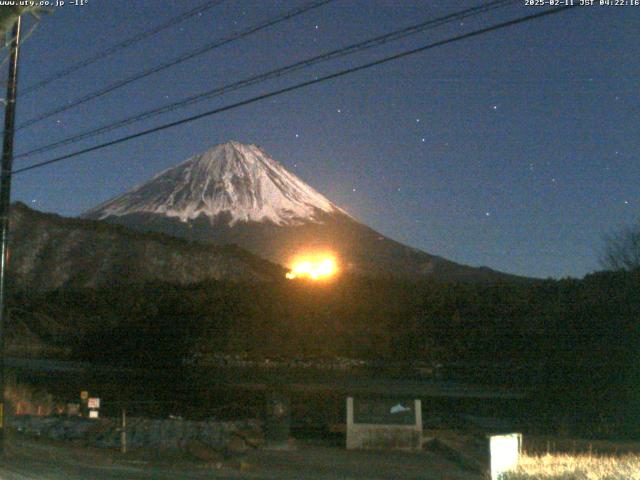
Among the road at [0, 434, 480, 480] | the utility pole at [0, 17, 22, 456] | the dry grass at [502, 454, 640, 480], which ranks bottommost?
the road at [0, 434, 480, 480]

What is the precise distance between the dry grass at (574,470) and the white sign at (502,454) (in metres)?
0.15

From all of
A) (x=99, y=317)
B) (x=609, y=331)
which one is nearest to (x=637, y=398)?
(x=609, y=331)

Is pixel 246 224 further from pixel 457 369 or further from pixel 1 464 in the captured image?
pixel 1 464

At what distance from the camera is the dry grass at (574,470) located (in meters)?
11.4

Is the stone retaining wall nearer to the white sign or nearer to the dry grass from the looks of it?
the white sign

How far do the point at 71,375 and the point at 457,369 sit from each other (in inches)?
1083

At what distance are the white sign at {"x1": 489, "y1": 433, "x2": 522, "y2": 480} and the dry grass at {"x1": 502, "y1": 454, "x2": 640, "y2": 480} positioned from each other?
0.15 metres

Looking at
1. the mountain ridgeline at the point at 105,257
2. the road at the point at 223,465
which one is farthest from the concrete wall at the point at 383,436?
the mountain ridgeline at the point at 105,257

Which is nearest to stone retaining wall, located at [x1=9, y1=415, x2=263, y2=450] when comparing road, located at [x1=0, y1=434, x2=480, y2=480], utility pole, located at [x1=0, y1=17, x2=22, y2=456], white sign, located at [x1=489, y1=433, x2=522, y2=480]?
road, located at [x1=0, y1=434, x2=480, y2=480]

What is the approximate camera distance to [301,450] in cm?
1881

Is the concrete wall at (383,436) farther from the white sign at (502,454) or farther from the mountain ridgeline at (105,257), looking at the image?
the mountain ridgeline at (105,257)

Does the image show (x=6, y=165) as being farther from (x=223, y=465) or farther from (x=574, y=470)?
(x=574, y=470)

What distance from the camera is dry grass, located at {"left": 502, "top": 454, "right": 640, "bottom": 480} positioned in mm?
11391

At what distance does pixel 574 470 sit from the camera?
1202 cm
